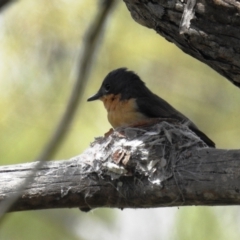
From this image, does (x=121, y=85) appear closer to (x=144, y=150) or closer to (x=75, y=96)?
(x=144, y=150)

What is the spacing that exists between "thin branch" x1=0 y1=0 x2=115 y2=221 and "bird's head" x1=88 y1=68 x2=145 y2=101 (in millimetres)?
4460

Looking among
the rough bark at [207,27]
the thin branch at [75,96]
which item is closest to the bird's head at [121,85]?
the rough bark at [207,27]

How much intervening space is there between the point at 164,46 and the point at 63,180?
5.45 meters

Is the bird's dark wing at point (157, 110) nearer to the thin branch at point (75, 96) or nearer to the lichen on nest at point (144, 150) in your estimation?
the lichen on nest at point (144, 150)

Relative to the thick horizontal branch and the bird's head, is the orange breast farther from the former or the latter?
the thick horizontal branch

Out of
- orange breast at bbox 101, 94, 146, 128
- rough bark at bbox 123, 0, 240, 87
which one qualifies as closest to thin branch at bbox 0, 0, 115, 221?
rough bark at bbox 123, 0, 240, 87

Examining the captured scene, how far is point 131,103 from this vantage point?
22.5 feet

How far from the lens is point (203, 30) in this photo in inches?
155

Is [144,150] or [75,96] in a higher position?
[75,96]

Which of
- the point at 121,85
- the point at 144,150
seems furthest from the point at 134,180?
the point at 121,85

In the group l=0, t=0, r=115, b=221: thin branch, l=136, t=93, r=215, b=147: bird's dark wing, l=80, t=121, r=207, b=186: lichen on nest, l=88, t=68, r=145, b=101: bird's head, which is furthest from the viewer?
l=88, t=68, r=145, b=101: bird's head

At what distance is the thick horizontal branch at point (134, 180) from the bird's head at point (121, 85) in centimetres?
211

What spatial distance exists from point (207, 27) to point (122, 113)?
2837 millimetres

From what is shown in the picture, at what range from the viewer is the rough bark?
3.89m
